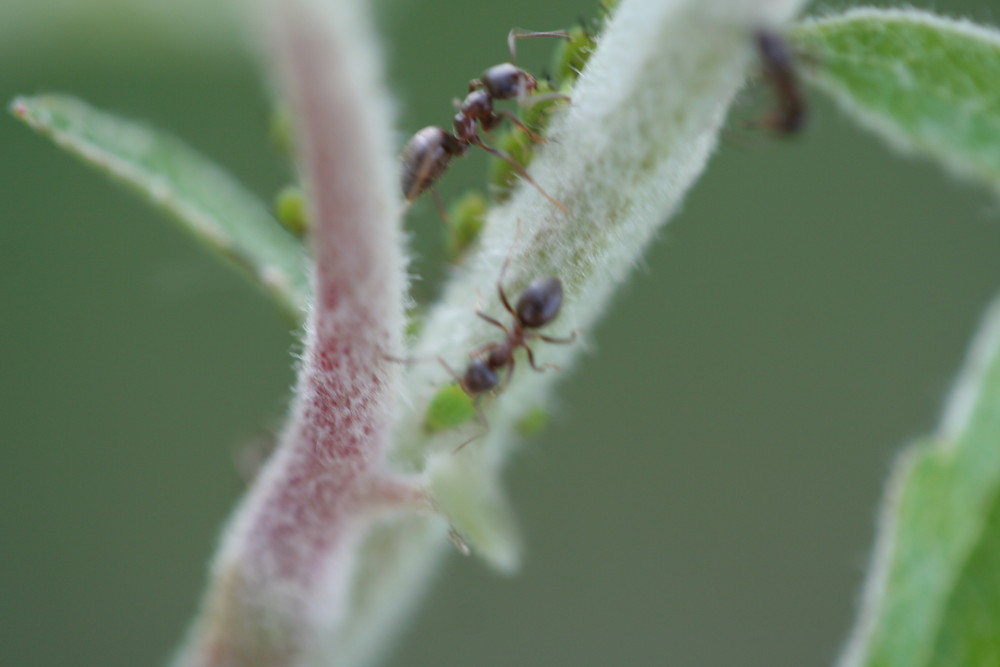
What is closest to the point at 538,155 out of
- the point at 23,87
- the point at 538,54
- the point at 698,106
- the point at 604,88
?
the point at 604,88

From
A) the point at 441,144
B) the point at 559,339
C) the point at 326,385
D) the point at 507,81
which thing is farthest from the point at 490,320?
the point at 507,81

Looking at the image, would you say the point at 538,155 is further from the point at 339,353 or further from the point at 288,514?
the point at 288,514

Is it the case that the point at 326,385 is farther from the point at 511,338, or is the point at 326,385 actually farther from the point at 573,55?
the point at 573,55

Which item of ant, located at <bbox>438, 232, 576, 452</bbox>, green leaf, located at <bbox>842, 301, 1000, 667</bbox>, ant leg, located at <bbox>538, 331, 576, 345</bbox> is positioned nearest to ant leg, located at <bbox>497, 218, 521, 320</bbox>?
ant, located at <bbox>438, 232, 576, 452</bbox>

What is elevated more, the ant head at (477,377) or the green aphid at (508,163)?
the green aphid at (508,163)

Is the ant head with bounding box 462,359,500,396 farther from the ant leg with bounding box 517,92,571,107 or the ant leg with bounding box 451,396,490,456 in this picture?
the ant leg with bounding box 517,92,571,107

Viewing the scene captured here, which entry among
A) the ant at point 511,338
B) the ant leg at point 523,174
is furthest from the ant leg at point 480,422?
the ant leg at point 523,174

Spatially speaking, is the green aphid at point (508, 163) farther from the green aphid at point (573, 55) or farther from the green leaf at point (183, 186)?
the green leaf at point (183, 186)
